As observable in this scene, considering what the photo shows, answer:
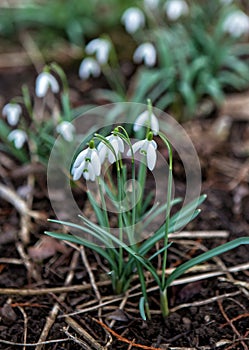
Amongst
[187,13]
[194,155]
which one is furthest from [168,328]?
[187,13]

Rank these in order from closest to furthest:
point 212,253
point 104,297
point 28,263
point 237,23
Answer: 1. point 212,253
2. point 104,297
3. point 28,263
4. point 237,23

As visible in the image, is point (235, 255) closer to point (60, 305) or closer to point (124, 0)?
point (60, 305)

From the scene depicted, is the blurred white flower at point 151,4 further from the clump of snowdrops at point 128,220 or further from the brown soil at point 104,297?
the clump of snowdrops at point 128,220

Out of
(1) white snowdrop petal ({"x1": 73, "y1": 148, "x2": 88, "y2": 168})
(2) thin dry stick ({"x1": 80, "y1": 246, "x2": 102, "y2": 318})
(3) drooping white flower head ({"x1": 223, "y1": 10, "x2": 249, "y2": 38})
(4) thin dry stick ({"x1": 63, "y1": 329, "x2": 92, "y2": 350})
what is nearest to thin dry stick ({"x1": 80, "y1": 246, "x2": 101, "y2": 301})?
(2) thin dry stick ({"x1": 80, "y1": 246, "x2": 102, "y2": 318})

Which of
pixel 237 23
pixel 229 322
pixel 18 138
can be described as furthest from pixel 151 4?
pixel 229 322

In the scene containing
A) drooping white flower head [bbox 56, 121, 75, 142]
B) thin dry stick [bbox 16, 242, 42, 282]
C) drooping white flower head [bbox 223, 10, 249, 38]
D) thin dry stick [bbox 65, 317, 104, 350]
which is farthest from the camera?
drooping white flower head [bbox 223, 10, 249, 38]

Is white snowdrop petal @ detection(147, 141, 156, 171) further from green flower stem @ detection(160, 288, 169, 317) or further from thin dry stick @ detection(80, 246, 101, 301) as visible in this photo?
thin dry stick @ detection(80, 246, 101, 301)

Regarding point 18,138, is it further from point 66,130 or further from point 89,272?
point 89,272

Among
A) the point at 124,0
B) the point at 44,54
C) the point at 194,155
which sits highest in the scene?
the point at 124,0

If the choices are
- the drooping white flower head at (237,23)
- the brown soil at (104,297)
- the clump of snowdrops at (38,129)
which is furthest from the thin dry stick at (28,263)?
the drooping white flower head at (237,23)
